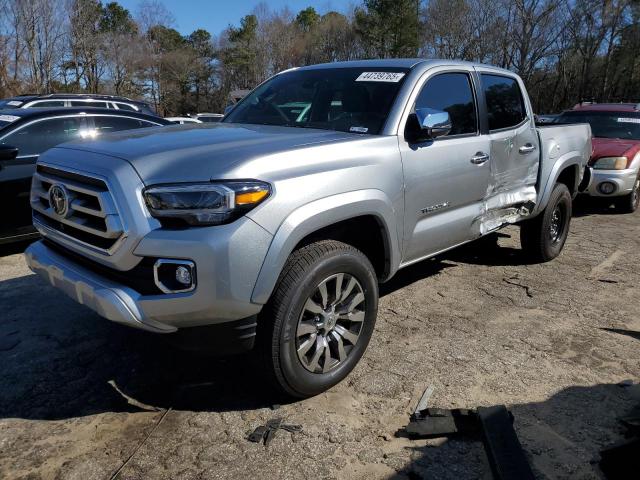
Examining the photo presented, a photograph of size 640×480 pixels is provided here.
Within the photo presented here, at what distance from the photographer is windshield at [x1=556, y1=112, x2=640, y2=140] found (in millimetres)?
9406

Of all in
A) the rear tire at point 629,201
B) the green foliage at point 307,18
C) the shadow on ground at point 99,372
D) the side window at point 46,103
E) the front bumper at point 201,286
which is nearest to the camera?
the front bumper at point 201,286

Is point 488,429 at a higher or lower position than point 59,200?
lower

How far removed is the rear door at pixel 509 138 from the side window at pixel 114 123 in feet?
15.3

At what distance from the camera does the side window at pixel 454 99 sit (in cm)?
379

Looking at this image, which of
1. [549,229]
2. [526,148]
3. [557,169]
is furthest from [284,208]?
[549,229]

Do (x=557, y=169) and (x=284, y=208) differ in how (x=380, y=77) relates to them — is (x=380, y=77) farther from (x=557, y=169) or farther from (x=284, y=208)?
(x=557, y=169)

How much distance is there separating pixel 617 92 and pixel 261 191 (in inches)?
1873

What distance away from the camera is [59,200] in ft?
9.43

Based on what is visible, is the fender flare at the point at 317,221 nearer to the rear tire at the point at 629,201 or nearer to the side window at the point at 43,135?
the side window at the point at 43,135

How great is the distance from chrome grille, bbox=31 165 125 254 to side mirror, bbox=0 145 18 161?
2.58 meters

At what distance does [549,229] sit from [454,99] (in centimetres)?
222

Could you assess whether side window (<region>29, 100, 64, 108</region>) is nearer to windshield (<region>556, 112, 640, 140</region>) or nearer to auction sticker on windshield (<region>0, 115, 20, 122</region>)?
auction sticker on windshield (<region>0, 115, 20, 122</region>)

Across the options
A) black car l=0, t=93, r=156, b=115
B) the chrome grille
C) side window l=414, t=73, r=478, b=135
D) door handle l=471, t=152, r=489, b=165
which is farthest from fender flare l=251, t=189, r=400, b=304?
black car l=0, t=93, r=156, b=115

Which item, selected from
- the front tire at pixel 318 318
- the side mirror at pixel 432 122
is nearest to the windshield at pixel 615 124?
the side mirror at pixel 432 122
